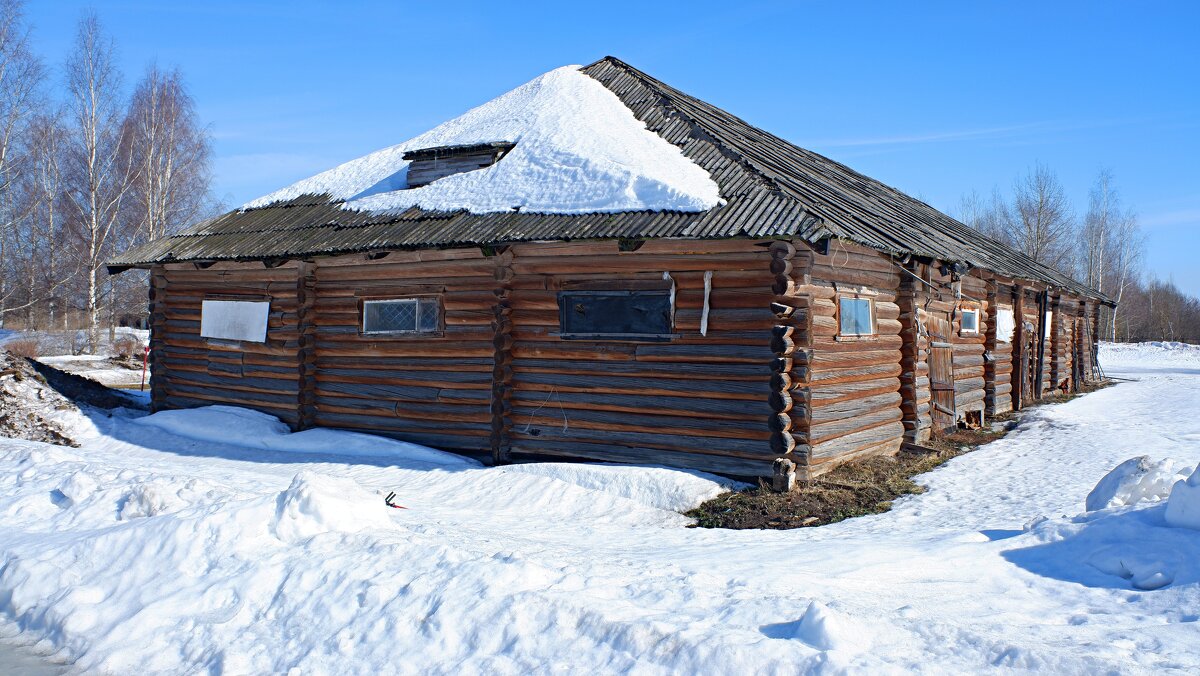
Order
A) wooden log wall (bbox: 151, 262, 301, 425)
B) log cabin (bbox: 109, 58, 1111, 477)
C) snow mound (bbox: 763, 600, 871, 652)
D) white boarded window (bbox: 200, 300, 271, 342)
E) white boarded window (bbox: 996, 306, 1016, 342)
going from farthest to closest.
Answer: white boarded window (bbox: 996, 306, 1016, 342) → white boarded window (bbox: 200, 300, 271, 342) → wooden log wall (bbox: 151, 262, 301, 425) → log cabin (bbox: 109, 58, 1111, 477) → snow mound (bbox: 763, 600, 871, 652)

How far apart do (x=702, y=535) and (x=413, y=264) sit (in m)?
6.09

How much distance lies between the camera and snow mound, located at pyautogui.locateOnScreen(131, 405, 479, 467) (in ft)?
36.9

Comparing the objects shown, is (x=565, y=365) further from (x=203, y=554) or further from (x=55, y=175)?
(x=55, y=175)

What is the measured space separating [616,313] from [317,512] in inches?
186

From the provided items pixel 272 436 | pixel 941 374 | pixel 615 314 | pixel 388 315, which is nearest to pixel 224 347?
pixel 272 436

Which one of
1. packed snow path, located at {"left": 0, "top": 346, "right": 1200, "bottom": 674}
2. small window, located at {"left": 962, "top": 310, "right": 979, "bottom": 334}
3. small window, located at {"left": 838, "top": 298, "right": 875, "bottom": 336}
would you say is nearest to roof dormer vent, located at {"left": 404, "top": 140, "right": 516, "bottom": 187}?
small window, located at {"left": 838, "top": 298, "right": 875, "bottom": 336}

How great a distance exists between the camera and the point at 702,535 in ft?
24.6

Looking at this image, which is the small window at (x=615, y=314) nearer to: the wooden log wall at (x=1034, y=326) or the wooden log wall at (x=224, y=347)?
the wooden log wall at (x=224, y=347)

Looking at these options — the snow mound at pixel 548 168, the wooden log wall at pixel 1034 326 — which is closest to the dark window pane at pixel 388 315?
the snow mound at pixel 548 168

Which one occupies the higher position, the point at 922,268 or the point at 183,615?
the point at 922,268

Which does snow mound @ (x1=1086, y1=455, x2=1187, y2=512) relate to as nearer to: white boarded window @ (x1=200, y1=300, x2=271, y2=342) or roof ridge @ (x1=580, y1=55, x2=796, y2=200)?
roof ridge @ (x1=580, y1=55, x2=796, y2=200)

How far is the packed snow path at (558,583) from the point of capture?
432 cm

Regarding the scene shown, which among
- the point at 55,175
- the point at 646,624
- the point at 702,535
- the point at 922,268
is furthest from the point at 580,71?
the point at 55,175

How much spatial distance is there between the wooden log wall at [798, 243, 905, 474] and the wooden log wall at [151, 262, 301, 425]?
765 centimetres
